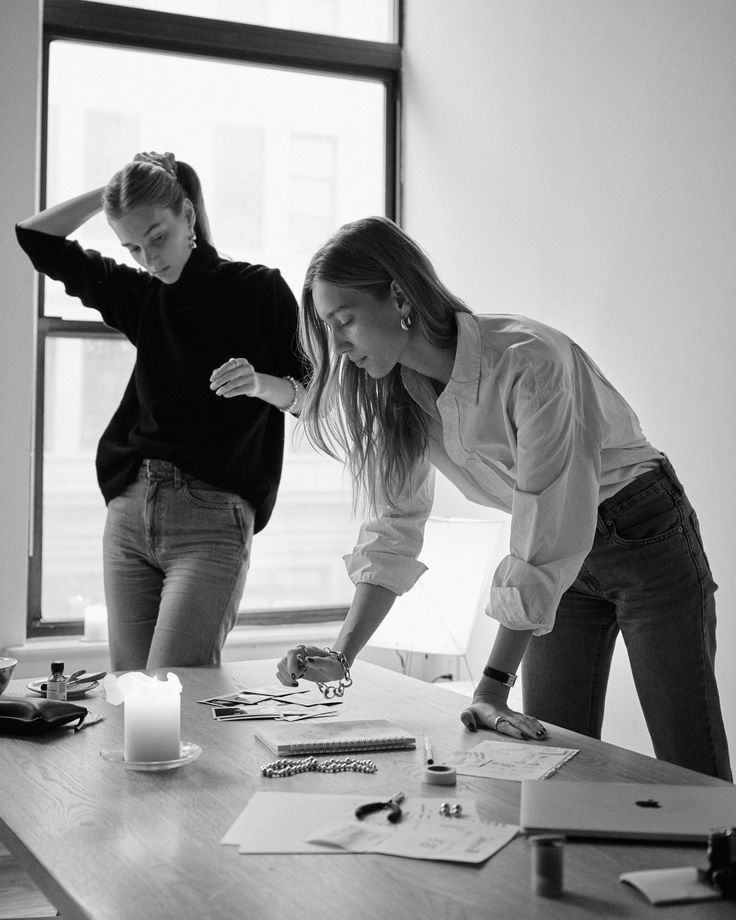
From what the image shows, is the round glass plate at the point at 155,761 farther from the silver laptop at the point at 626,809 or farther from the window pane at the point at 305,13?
the window pane at the point at 305,13

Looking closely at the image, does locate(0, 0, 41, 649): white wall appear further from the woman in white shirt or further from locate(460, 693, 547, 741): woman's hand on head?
locate(460, 693, 547, 741): woman's hand on head

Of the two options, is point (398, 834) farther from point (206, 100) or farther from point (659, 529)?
point (206, 100)

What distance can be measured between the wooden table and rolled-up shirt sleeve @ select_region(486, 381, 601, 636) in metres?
0.19

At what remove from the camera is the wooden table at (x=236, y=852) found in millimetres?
901

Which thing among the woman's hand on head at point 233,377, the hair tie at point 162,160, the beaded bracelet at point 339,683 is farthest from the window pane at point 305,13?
the beaded bracelet at point 339,683

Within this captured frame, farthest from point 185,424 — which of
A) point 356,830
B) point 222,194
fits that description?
Result: point 222,194

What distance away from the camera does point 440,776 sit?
4.11 feet

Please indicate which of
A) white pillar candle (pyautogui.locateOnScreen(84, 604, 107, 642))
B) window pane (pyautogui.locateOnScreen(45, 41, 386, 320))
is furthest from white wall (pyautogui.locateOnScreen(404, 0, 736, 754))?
white pillar candle (pyautogui.locateOnScreen(84, 604, 107, 642))

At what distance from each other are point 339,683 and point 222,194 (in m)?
2.52

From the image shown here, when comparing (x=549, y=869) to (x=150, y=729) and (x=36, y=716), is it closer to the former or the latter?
(x=150, y=729)

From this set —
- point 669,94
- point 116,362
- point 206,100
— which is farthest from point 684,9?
point 116,362

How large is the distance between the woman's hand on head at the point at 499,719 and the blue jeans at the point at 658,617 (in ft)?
0.76

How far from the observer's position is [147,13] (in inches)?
145

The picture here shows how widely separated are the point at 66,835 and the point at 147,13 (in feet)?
10.7
